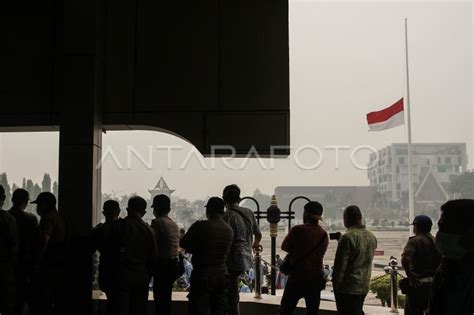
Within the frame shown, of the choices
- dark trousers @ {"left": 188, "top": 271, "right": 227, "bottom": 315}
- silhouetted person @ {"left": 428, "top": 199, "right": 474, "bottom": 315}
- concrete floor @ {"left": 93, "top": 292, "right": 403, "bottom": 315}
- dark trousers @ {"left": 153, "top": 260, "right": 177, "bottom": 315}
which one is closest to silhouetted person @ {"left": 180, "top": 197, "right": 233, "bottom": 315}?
dark trousers @ {"left": 188, "top": 271, "right": 227, "bottom": 315}

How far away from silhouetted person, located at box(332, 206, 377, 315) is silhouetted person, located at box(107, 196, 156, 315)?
1772 millimetres

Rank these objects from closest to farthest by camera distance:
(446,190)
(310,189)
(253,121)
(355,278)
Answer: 1. (355,278)
2. (253,121)
3. (310,189)
4. (446,190)

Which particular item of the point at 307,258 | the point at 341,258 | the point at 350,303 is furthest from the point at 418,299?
the point at 307,258

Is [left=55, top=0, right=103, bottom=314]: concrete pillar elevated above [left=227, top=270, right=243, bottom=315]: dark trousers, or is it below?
above

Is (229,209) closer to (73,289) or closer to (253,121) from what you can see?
(253,121)

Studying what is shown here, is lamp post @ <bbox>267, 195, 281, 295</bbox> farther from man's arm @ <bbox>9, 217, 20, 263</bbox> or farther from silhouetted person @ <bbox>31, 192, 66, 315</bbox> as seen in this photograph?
man's arm @ <bbox>9, 217, 20, 263</bbox>

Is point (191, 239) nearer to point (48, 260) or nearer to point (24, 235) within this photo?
point (48, 260)

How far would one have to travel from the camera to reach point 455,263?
6.29ft

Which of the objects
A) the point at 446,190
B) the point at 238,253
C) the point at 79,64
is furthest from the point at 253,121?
the point at 446,190

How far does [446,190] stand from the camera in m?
30.4

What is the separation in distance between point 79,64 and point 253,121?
215cm

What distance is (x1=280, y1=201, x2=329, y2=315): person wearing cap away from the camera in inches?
180

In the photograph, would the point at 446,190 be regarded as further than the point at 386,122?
Yes

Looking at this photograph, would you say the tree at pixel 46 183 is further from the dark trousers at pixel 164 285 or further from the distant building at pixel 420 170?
the distant building at pixel 420 170
